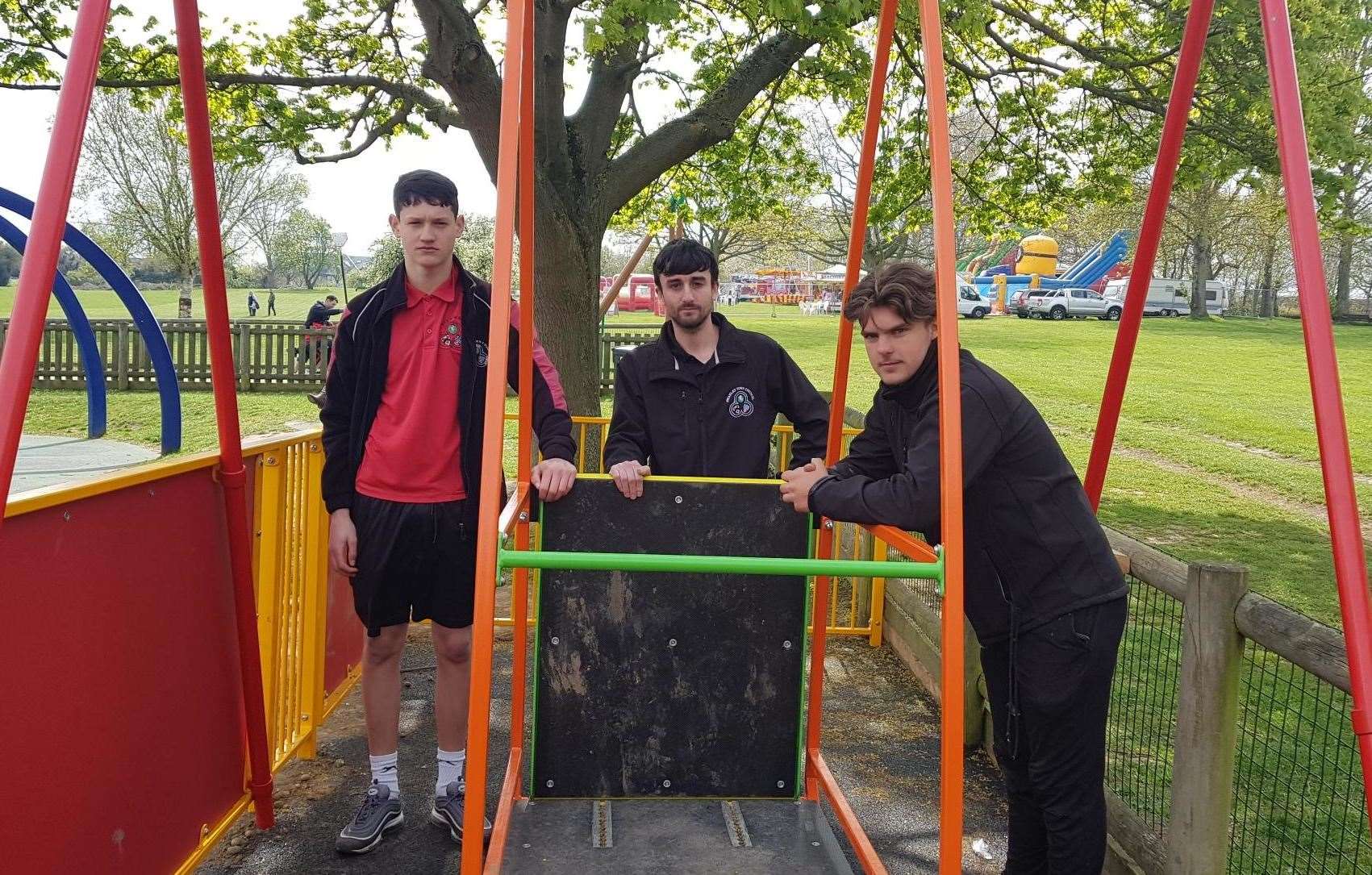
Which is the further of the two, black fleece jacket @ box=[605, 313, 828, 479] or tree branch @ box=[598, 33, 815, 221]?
tree branch @ box=[598, 33, 815, 221]

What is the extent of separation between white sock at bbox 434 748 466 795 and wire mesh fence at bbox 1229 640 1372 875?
7.75 feet

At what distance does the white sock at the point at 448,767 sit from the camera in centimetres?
353

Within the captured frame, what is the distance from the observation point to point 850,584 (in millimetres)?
7207

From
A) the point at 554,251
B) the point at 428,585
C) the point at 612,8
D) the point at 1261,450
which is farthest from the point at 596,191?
the point at 1261,450

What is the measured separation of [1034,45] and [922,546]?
366 inches

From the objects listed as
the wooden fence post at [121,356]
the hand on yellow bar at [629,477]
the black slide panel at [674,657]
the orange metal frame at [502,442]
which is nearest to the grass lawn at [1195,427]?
the wooden fence post at [121,356]

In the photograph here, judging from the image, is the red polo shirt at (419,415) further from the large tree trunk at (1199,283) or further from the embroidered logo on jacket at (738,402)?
the large tree trunk at (1199,283)

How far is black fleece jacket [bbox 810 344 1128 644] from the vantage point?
238 centimetres

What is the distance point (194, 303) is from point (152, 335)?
41753mm

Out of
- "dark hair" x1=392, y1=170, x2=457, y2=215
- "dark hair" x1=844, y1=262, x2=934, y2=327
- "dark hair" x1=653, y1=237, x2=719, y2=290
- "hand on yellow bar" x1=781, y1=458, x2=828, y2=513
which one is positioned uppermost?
"dark hair" x1=392, y1=170, x2=457, y2=215

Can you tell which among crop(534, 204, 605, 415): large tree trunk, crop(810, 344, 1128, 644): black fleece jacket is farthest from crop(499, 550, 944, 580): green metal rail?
crop(534, 204, 605, 415): large tree trunk

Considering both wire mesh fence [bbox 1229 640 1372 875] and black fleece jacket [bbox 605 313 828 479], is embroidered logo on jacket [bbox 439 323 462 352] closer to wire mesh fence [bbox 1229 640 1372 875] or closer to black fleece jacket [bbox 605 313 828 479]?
black fleece jacket [bbox 605 313 828 479]

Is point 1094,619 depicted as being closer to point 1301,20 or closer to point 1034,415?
point 1034,415

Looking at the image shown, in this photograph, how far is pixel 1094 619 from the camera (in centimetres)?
252
